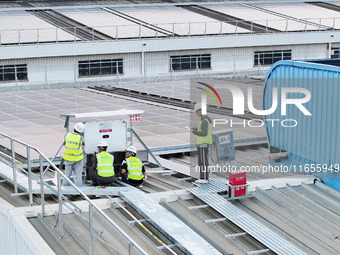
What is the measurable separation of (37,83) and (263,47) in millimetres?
16014

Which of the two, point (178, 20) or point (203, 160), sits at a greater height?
point (178, 20)

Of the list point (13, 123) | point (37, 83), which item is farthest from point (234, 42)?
point (13, 123)

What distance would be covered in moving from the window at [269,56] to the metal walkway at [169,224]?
30.9 m

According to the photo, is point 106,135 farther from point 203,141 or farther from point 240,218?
point 240,218

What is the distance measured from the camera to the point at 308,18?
155ft

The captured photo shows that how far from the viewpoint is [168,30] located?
41.8 meters

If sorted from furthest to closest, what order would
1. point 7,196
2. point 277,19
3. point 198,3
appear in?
point 198,3 → point 277,19 → point 7,196

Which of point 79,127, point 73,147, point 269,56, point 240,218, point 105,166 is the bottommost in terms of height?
point 240,218

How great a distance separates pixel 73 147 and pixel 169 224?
3.36 metres

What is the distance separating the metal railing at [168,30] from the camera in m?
38.0


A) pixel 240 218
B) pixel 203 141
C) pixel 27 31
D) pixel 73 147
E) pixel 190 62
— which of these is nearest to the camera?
pixel 240 218

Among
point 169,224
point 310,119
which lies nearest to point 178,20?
point 310,119

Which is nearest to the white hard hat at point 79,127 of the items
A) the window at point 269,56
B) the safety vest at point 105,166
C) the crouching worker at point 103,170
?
the crouching worker at point 103,170

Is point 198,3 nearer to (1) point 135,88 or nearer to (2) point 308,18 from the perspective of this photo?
(2) point 308,18
